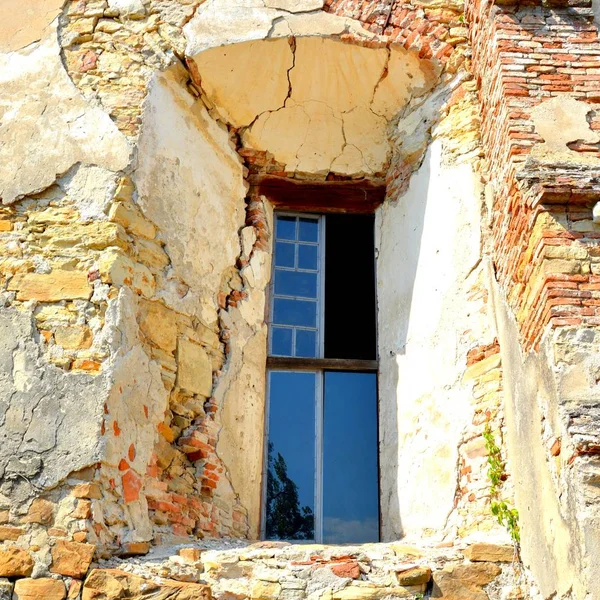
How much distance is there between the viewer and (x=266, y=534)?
6.45 meters

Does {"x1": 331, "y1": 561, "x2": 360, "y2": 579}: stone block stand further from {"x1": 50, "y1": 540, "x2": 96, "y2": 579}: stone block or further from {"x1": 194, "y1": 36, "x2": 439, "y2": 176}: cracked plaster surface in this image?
{"x1": 194, "y1": 36, "x2": 439, "y2": 176}: cracked plaster surface

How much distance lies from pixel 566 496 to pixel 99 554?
2558 mm

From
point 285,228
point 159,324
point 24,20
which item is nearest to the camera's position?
point 159,324

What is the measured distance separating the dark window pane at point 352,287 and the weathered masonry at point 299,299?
2cm

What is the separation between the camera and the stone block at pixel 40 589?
502cm

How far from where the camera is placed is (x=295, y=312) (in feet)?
24.1

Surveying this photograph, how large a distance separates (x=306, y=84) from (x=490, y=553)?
3933 mm

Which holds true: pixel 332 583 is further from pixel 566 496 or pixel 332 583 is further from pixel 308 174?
pixel 308 174

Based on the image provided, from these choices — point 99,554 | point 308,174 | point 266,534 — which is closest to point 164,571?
point 99,554

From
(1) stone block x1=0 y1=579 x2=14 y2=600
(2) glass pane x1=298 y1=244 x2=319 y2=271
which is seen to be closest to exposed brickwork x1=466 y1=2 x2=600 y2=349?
(2) glass pane x1=298 y1=244 x2=319 y2=271

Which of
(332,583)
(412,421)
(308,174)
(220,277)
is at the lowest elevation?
(332,583)

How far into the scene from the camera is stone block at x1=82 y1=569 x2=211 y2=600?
199 inches

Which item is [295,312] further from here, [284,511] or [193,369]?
[284,511]

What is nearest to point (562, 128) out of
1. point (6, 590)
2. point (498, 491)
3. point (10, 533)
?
point (498, 491)
